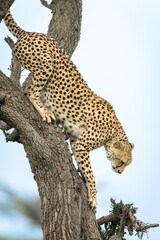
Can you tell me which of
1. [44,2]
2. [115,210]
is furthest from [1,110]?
[44,2]

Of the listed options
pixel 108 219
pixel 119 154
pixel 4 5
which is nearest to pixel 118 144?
pixel 119 154

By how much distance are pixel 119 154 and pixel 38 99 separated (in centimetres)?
173

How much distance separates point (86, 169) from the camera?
247 inches

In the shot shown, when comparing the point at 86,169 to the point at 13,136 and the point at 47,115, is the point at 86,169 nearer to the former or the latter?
the point at 47,115

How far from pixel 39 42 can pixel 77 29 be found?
7.38 feet

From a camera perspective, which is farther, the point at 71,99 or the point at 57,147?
the point at 71,99

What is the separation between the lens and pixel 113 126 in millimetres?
6875

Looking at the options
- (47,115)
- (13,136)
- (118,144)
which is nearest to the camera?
(47,115)

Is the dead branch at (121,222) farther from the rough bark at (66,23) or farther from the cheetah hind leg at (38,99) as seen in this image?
the rough bark at (66,23)

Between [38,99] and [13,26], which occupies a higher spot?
[13,26]

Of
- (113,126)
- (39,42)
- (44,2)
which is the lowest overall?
(113,126)

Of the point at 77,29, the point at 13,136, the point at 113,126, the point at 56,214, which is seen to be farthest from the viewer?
the point at 77,29

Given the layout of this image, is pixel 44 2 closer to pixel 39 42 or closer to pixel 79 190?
pixel 39 42

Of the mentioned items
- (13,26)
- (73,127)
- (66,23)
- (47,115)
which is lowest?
(47,115)
